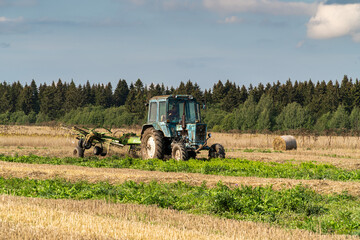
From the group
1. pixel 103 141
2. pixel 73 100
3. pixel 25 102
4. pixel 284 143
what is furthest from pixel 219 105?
pixel 103 141

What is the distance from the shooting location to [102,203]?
9.71 m

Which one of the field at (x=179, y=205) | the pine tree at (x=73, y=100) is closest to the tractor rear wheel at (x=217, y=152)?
the field at (x=179, y=205)

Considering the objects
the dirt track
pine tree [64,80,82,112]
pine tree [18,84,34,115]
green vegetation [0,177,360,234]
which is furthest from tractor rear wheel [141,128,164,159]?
pine tree [18,84,34,115]

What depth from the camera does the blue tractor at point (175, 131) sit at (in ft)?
57.5

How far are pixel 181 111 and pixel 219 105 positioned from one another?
6953cm

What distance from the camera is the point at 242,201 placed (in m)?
9.51

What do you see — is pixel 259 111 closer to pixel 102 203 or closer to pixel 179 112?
pixel 179 112

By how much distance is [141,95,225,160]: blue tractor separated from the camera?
57.5 feet

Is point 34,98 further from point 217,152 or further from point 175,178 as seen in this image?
point 175,178

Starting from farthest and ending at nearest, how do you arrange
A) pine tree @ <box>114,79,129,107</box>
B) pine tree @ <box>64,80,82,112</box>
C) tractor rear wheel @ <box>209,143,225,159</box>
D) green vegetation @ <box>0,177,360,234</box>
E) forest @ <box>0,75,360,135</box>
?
1. pine tree @ <box>114,79,129,107</box>
2. pine tree @ <box>64,80,82,112</box>
3. forest @ <box>0,75,360,135</box>
4. tractor rear wheel @ <box>209,143,225,159</box>
5. green vegetation @ <box>0,177,360,234</box>

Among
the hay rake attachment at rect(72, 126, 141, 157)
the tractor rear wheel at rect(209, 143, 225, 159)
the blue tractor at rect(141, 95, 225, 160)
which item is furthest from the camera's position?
the hay rake attachment at rect(72, 126, 141, 157)

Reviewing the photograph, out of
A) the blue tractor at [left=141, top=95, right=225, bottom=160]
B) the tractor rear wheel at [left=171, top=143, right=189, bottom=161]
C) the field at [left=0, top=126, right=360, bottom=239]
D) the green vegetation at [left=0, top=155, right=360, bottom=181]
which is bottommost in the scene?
the field at [left=0, top=126, right=360, bottom=239]

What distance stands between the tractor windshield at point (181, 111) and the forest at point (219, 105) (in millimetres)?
32060

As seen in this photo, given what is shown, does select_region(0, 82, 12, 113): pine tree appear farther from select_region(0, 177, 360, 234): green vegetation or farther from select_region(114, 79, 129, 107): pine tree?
select_region(0, 177, 360, 234): green vegetation
